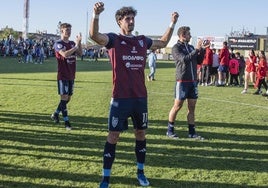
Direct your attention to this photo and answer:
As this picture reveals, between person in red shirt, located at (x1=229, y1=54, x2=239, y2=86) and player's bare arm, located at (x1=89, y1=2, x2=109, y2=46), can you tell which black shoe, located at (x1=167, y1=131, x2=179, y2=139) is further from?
person in red shirt, located at (x1=229, y1=54, x2=239, y2=86)

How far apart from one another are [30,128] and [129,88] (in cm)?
445

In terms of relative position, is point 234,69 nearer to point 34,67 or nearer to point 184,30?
point 184,30

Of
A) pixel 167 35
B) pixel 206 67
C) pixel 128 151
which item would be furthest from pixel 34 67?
pixel 167 35

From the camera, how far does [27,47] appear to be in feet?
143

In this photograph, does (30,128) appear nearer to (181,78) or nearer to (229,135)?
(181,78)

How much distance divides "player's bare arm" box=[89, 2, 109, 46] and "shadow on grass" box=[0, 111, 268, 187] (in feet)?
6.50

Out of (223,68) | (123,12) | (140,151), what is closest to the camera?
(123,12)

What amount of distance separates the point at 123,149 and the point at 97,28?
3192 millimetres

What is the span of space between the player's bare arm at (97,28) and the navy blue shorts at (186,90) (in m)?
3.42

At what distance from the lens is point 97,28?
15.7ft

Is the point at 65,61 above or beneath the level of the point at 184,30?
beneath

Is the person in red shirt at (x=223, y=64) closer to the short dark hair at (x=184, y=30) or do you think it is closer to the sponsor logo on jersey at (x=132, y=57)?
the short dark hair at (x=184, y=30)

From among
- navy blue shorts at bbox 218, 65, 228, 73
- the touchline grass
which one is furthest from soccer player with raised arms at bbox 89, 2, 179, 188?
navy blue shorts at bbox 218, 65, 228, 73

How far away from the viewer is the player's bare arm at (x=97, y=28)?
4672 millimetres
